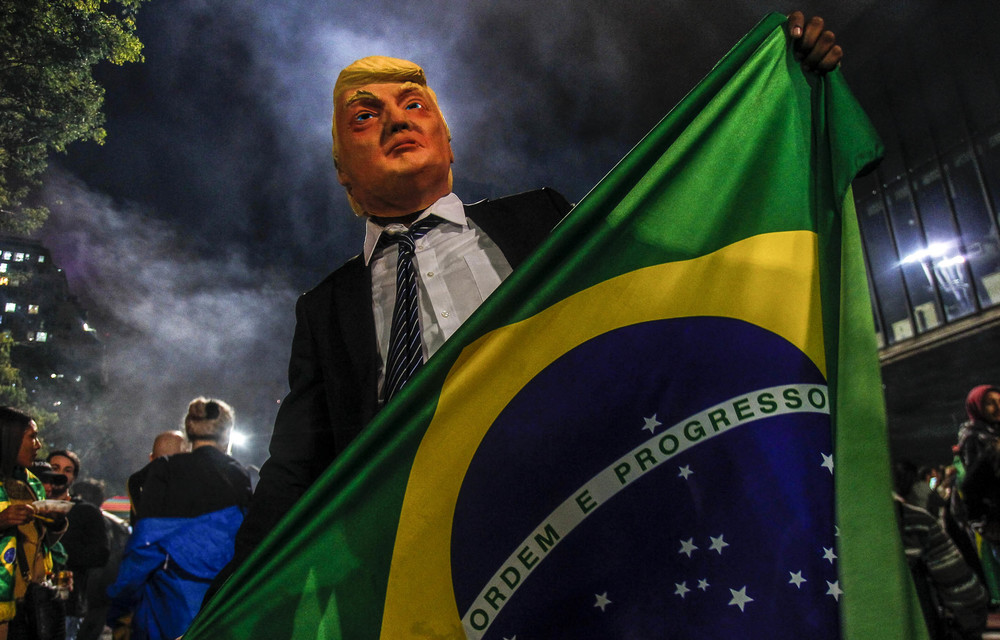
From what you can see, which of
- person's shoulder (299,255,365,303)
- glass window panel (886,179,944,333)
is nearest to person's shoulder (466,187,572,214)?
person's shoulder (299,255,365,303)

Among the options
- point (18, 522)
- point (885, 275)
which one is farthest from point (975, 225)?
point (18, 522)

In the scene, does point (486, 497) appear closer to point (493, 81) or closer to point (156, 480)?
point (156, 480)

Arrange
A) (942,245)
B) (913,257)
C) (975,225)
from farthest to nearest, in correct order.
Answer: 1. (913,257)
2. (942,245)
3. (975,225)

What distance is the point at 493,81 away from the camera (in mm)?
5934

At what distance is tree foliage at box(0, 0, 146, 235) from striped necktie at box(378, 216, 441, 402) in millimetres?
6222

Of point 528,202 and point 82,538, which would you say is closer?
point 528,202

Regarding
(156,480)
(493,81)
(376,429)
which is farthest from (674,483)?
(493,81)

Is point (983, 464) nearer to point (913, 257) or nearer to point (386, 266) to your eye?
point (386, 266)

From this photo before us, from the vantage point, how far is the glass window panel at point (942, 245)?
14.5 m

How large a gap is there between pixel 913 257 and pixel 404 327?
18.1m

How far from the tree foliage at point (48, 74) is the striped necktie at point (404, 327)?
6.22m

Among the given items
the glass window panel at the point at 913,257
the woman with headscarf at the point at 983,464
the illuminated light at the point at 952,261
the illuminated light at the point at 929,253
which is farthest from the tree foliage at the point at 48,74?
the glass window panel at the point at 913,257

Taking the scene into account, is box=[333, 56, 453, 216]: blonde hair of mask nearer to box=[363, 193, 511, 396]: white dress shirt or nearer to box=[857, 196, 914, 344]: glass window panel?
box=[363, 193, 511, 396]: white dress shirt

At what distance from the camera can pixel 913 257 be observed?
1595 cm
